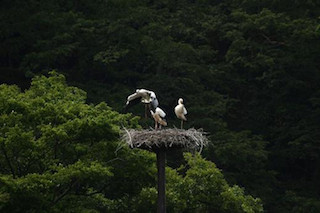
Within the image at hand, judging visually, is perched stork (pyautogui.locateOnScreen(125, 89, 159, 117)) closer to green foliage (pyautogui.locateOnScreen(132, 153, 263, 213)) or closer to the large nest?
the large nest

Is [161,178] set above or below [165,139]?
below

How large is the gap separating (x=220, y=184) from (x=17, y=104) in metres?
5.52

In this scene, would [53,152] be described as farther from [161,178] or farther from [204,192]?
[204,192]

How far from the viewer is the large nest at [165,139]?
13.8 meters

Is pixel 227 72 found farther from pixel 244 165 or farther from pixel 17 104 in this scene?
pixel 17 104

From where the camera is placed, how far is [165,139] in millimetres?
13805

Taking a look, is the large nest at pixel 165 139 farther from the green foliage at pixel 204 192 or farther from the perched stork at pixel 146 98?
the green foliage at pixel 204 192

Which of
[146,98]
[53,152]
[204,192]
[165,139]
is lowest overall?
[204,192]

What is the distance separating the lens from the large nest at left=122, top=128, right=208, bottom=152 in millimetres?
13836

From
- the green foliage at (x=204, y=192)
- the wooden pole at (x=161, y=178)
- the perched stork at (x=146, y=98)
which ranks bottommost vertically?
the green foliage at (x=204, y=192)

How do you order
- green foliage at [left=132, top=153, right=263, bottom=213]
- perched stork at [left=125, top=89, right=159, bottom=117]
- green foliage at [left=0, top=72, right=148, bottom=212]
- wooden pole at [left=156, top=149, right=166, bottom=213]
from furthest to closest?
1. green foliage at [left=132, top=153, right=263, bottom=213]
2. green foliage at [left=0, top=72, right=148, bottom=212]
3. perched stork at [left=125, top=89, right=159, bottom=117]
4. wooden pole at [left=156, top=149, right=166, bottom=213]

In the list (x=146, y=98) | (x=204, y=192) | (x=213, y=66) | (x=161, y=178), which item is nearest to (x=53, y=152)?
(x=146, y=98)

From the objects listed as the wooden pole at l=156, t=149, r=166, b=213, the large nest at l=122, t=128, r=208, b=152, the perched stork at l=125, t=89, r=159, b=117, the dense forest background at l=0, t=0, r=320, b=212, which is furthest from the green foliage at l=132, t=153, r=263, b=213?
the large nest at l=122, t=128, r=208, b=152

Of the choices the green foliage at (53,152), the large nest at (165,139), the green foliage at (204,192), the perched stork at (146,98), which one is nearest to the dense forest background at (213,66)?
the green foliage at (204,192)
